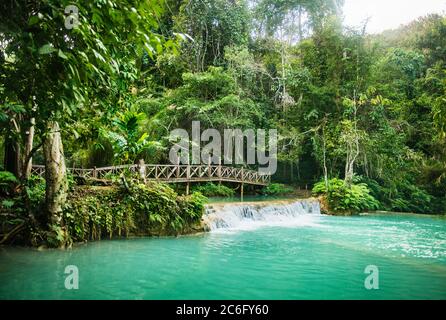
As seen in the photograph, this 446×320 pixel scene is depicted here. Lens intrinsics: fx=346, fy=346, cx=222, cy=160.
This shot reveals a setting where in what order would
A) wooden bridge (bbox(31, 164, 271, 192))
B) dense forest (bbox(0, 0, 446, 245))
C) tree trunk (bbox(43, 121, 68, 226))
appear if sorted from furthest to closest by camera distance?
dense forest (bbox(0, 0, 446, 245)) → wooden bridge (bbox(31, 164, 271, 192)) → tree trunk (bbox(43, 121, 68, 226))

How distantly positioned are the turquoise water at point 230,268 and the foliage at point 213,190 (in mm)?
8672

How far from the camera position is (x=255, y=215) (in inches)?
486

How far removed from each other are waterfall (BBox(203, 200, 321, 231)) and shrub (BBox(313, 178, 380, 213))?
1.74 m

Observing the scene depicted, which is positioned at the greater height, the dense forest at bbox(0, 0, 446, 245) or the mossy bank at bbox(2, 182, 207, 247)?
the dense forest at bbox(0, 0, 446, 245)

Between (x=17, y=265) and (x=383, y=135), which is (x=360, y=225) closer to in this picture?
(x=383, y=135)

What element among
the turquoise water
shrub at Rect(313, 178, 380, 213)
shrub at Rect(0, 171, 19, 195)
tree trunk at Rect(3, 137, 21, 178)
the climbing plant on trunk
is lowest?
the turquoise water

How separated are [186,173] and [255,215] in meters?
5.59

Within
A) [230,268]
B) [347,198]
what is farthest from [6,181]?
[347,198]

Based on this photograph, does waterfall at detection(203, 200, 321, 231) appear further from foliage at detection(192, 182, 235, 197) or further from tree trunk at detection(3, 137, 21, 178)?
tree trunk at detection(3, 137, 21, 178)

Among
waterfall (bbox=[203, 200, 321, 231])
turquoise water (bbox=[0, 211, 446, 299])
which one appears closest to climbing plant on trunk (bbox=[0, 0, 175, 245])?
turquoise water (bbox=[0, 211, 446, 299])

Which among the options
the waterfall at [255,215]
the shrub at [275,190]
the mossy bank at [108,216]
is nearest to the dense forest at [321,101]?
the shrub at [275,190]

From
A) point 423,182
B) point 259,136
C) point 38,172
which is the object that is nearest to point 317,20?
point 259,136

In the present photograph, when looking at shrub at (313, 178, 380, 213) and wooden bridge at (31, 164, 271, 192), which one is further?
shrub at (313, 178, 380, 213)

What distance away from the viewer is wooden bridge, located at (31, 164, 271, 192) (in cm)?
1505
